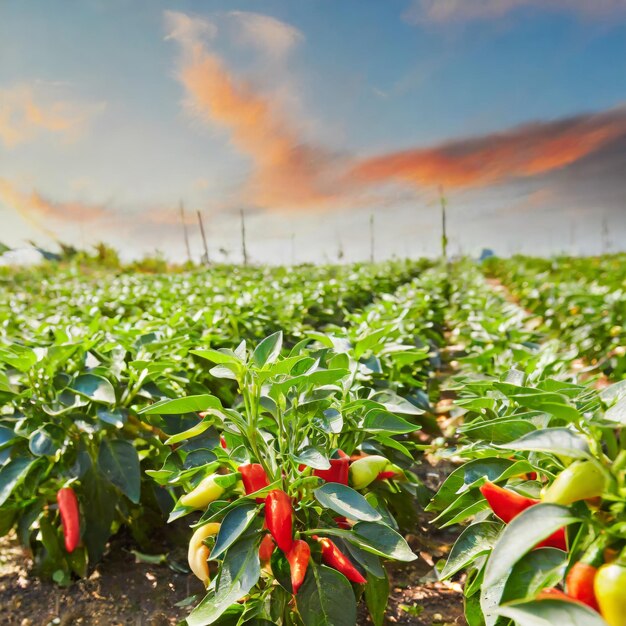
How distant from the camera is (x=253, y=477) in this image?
4.03 feet

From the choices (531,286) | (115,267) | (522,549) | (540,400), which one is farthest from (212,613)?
(115,267)

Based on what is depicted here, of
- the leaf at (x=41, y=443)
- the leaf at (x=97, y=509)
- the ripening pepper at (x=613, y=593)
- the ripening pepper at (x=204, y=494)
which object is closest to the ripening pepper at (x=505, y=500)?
the ripening pepper at (x=613, y=593)

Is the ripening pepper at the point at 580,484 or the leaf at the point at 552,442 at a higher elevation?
the leaf at the point at 552,442

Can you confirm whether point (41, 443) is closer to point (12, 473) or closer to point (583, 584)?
point (12, 473)

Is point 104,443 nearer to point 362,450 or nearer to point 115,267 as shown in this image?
point 362,450

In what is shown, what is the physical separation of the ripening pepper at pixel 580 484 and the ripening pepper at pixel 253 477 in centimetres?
63

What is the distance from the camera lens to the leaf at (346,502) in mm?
1104

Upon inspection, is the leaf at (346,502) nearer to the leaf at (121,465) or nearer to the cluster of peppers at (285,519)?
the cluster of peppers at (285,519)

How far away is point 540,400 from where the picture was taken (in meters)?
0.97

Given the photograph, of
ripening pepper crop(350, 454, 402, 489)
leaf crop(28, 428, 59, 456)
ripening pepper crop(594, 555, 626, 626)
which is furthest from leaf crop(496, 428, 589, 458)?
leaf crop(28, 428, 59, 456)

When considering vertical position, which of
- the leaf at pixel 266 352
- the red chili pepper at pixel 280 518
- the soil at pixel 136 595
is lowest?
the soil at pixel 136 595

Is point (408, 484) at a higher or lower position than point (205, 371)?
lower

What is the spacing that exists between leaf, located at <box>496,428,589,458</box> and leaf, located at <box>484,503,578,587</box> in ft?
0.27

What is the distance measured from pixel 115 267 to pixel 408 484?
25654mm
